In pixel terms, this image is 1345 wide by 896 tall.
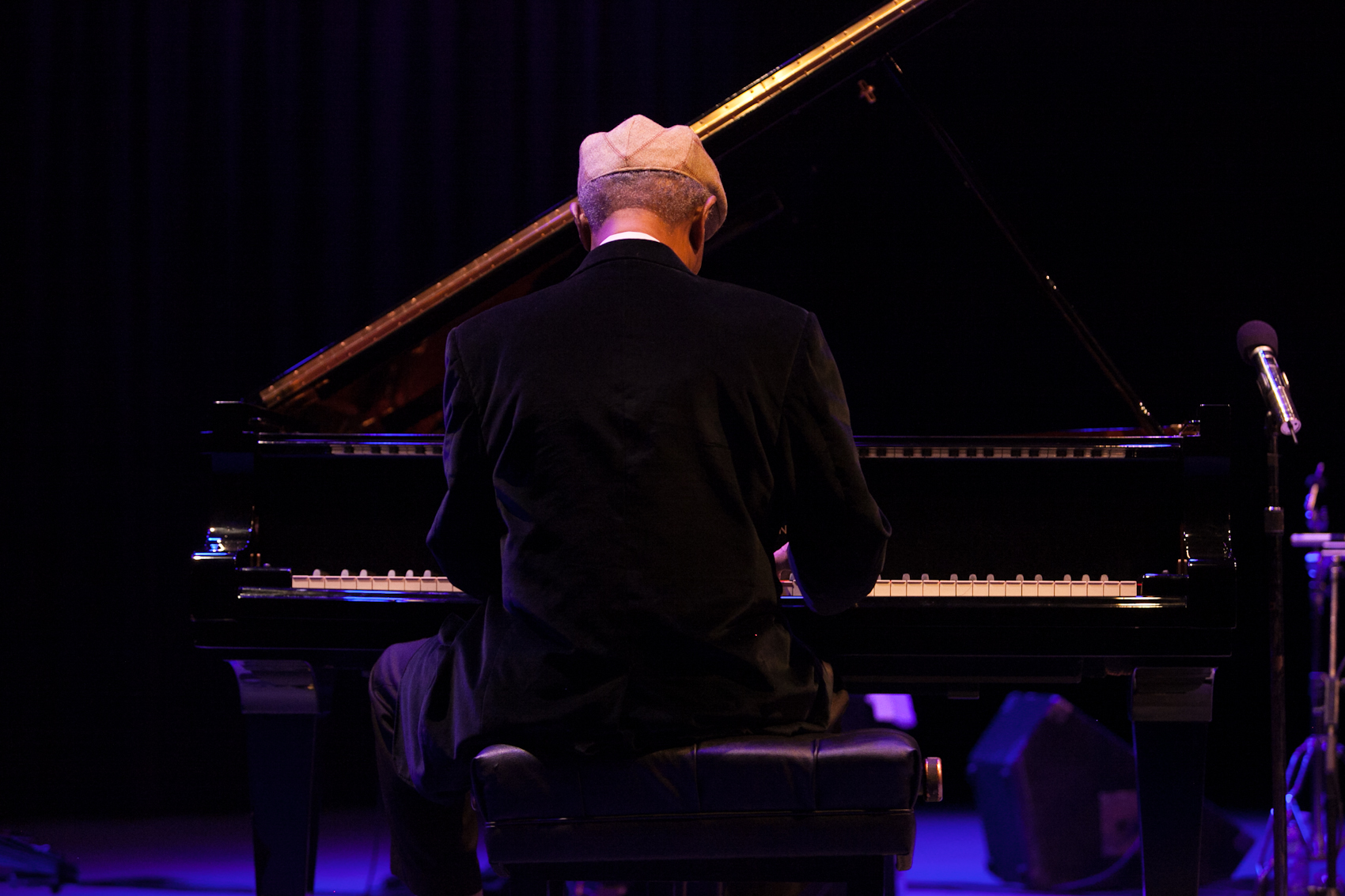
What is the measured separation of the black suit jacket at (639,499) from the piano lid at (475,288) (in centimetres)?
89

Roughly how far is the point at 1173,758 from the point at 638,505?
1188mm

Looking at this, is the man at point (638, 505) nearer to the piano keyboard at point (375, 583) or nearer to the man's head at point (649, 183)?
the man's head at point (649, 183)

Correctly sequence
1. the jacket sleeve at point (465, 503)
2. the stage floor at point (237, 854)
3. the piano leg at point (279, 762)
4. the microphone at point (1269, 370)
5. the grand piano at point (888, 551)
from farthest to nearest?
the stage floor at point (237, 854), the microphone at point (1269, 370), the piano leg at point (279, 762), the grand piano at point (888, 551), the jacket sleeve at point (465, 503)

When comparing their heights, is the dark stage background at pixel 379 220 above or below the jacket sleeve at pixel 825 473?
above

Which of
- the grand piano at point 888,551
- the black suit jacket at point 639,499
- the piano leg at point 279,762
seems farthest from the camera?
the piano leg at point 279,762

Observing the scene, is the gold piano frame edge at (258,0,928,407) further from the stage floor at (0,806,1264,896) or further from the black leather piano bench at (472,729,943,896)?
the stage floor at (0,806,1264,896)

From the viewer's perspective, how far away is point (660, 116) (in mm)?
4035

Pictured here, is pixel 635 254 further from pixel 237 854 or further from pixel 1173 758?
pixel 237 854

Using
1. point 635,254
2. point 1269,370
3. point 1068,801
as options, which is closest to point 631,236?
point 635,254

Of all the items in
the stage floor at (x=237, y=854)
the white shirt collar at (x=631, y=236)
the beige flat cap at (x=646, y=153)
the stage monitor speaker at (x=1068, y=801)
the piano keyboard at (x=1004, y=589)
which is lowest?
the stage floor at (x=237, y=854)

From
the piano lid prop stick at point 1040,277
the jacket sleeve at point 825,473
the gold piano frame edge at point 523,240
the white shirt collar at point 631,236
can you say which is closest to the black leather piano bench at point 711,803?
the jacket sleeve at point 825,473

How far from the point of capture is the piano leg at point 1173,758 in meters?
2.02

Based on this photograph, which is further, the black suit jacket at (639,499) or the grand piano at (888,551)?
the grand piano at (888,551)

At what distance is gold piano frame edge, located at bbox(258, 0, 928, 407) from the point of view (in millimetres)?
2361
